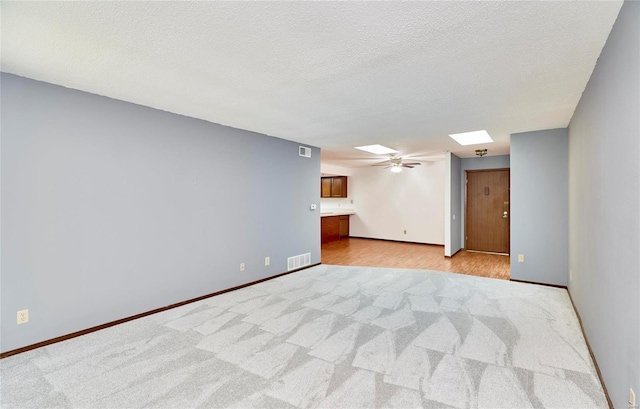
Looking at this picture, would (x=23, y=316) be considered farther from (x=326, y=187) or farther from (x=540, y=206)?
(x=326, y=187)

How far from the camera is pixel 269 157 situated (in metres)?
4.90

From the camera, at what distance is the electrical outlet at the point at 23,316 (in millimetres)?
2552

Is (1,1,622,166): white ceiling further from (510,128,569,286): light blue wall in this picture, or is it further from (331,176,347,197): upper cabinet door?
(331,176,347,197): upper cabinet door

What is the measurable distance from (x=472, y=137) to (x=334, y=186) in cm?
556

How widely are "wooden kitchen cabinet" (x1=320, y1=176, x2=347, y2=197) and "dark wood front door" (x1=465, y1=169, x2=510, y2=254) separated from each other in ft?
12.7

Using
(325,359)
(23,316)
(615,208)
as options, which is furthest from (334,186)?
(615,208)

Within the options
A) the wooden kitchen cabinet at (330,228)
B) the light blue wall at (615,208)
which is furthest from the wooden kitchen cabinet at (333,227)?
the light blue wall at (615,208)

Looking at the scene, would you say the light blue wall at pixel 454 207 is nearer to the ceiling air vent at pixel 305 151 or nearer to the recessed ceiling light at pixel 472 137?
the recessed ceiling light at pixel 472 137

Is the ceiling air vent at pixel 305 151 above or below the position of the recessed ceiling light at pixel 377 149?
below

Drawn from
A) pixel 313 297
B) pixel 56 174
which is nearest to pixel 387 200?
pixel 313 297

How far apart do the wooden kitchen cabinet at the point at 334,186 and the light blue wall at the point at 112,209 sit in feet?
17.9

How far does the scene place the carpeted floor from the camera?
1.95 meters

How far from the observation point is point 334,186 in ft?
33.3

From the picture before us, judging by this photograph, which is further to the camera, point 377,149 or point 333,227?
point 333,227
